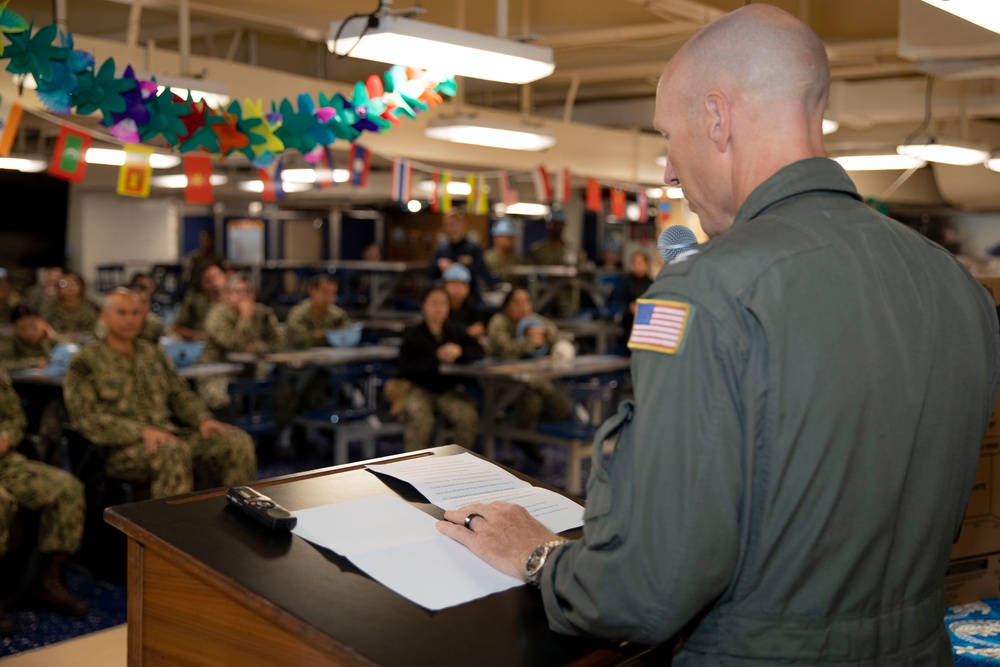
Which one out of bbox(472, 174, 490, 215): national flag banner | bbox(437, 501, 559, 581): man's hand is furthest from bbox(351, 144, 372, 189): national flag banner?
bbox(437, 501, 559, 581): man's hand

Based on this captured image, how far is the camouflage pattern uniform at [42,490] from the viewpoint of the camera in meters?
4.00

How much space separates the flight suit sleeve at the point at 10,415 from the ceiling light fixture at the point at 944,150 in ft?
18.8

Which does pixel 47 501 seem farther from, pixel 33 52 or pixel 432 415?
pixel 432 415

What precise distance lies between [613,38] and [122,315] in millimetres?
3970

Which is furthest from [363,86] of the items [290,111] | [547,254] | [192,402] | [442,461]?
[547,254]

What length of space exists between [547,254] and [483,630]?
1291 centimetres

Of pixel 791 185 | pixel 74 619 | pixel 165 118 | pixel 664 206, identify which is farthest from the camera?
pixel 664 206

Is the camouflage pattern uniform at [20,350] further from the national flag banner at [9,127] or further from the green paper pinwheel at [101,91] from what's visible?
the green paper pinwheel at [101,91]

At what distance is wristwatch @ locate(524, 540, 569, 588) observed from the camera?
121cm

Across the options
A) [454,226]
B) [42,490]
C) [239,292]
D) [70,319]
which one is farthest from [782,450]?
[454,226]

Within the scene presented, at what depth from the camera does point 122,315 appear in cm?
457

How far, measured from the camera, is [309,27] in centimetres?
650

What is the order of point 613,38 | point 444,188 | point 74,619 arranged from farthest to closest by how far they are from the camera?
point 444,188 → point 613,38 → point 74,619

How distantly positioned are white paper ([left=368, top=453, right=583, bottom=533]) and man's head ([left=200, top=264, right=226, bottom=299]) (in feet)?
23.0
